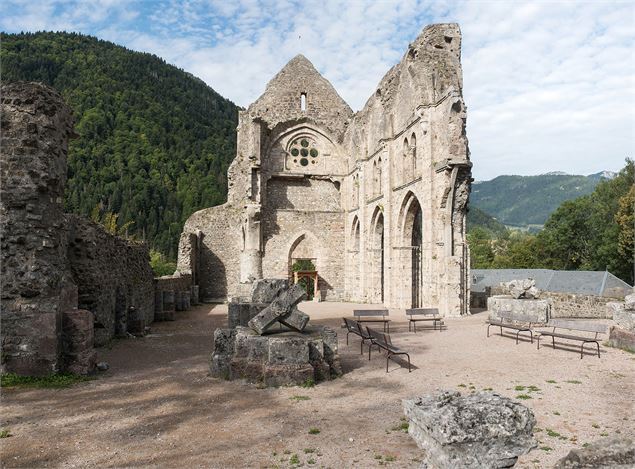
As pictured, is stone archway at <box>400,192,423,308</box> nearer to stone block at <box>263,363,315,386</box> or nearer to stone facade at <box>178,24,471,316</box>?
stone facade at <box>178,24,471,316</box>

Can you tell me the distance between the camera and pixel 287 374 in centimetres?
675

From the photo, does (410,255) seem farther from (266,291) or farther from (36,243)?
(36,243)

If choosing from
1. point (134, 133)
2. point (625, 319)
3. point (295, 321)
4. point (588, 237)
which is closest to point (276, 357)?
point (295, 321)

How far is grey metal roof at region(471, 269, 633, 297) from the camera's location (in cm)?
1524

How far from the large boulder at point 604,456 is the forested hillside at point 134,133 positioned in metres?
51.8

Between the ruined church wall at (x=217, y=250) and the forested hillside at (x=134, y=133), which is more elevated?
the forested hillside at (x=134, y=133)

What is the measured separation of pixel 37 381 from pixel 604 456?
7.12 metres

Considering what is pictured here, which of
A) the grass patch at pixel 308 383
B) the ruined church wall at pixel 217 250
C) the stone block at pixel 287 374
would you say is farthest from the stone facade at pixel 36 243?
the ruined church wall at pixel 217 250

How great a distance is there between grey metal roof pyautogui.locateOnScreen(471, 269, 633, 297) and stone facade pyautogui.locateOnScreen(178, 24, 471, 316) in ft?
14.5

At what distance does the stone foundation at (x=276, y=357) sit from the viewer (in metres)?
6.77

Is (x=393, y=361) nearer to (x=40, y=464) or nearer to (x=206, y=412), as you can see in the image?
(x=206, y=412)

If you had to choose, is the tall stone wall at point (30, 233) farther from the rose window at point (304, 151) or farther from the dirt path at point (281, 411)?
the rose window at point (304, 151)

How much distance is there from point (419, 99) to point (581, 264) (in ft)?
85.7

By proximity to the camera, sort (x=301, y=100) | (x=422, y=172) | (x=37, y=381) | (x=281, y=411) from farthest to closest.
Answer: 1. (x=301, y=100)
2. (x=422, y=172)
3. (x=37, y=381)
4. (x=281, y=411)
